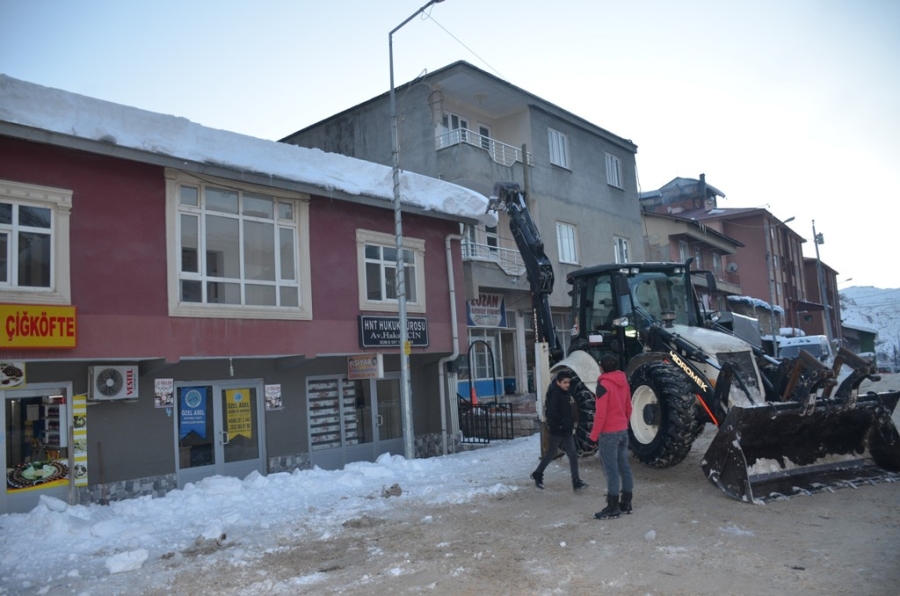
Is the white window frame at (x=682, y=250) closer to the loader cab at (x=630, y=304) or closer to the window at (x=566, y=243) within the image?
the window at (x=566, y=243)

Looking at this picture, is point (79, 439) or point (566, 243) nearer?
point (79, 439)

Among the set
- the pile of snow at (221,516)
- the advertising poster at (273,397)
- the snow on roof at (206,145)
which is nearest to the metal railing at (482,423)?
the pile of snow at (221,516)

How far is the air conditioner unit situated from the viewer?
1152cm

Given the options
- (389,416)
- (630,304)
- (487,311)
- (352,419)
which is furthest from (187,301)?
(487,311)

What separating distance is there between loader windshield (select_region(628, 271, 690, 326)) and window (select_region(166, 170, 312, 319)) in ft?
19.9

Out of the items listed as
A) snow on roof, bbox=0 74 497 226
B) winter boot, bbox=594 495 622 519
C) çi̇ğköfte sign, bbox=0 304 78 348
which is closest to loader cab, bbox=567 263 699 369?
winter boot, bbox=594 495 622 519

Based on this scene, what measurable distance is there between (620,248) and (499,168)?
9095 mm

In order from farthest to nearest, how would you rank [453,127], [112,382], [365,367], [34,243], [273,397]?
[453,127] → [365,367] → [273,397] → [112,382] → [34,243]

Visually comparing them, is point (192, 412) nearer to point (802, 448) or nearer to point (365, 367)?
point (365, 367)

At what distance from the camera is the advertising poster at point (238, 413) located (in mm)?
13688

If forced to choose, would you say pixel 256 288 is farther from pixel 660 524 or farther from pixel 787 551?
pixel 787 551

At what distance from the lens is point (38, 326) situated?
10.4m

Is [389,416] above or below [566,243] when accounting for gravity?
below

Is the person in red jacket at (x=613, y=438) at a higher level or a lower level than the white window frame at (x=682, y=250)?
lower
